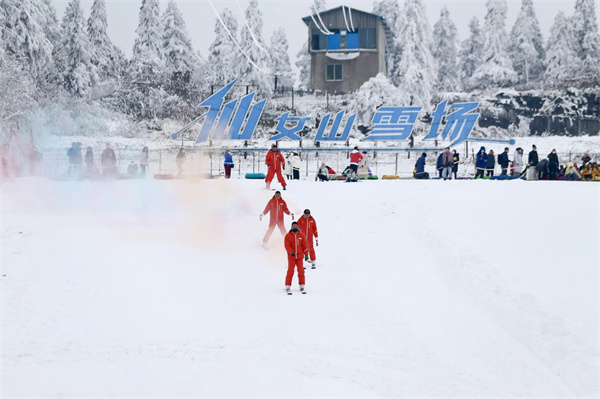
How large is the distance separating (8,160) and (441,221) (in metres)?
17.8

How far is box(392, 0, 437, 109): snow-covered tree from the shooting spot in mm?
62281

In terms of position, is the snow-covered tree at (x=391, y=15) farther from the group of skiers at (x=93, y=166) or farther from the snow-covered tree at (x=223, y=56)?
the group of skiers at (x=93, y=166)

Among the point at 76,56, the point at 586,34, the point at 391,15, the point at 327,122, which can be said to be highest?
the point at 391,15

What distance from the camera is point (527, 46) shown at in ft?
262

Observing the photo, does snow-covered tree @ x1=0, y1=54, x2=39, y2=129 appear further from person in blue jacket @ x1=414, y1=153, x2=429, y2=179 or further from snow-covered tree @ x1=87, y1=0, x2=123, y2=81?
person in blue jacket @ x1=414, y1=153, x2=429, y2=179

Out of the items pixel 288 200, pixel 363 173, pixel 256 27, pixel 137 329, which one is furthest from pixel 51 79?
pixel 137 329

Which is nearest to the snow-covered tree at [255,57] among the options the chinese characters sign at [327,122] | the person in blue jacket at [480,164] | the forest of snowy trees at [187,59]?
the forest of snowy trees at [187,59]

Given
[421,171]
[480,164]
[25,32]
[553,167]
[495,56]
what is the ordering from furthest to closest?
[495,56], [25,32], [421,171], [480,164], [553,167]

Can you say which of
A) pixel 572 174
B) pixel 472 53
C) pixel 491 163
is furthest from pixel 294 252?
pixel 472 53

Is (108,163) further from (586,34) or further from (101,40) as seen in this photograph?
(586,34)

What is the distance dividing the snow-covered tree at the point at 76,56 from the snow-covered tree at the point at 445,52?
42.7 m

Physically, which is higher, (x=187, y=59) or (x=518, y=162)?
(x=187, y=59)

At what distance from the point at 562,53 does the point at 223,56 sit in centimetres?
3324

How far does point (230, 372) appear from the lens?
12.6m
